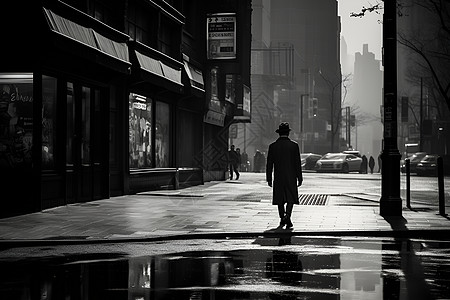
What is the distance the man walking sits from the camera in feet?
43.6

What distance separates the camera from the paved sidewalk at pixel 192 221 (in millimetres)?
12047

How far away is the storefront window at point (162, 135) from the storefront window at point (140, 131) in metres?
0.83

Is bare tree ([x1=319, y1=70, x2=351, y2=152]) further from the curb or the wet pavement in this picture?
the curb

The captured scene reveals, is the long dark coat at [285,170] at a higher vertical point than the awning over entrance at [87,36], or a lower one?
lower

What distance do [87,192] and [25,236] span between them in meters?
7.54

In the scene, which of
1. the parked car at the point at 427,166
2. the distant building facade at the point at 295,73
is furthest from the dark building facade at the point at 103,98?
the distant building facade at the point at 295,73

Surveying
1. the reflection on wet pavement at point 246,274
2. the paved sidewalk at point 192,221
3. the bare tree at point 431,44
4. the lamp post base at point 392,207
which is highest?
the bare tree at point 431,44

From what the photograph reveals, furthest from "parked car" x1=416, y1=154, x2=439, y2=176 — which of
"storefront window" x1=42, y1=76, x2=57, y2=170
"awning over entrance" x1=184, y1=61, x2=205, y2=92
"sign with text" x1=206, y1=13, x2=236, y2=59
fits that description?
"storefront window" x1=42, y1=76, x2=57, y2=170

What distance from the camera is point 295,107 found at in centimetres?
13138

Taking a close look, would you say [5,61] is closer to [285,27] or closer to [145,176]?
[145,176]

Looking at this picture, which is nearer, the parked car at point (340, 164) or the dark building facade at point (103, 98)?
the dark building facade at point (103, 98)

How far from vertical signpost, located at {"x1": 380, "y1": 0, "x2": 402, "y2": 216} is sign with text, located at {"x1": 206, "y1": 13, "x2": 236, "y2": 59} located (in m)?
15.2

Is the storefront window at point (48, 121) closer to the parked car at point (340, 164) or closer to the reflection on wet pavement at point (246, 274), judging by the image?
the reflection on wet pavement at point (246, 274)

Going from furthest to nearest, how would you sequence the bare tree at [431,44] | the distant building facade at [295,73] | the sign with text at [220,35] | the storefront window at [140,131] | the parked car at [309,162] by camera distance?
the distant building facade at [295,73] → the bare tree at [431,44] → the parked car at [309,162] → the sign with text at [220,35] → the storefront window at [140,131]
